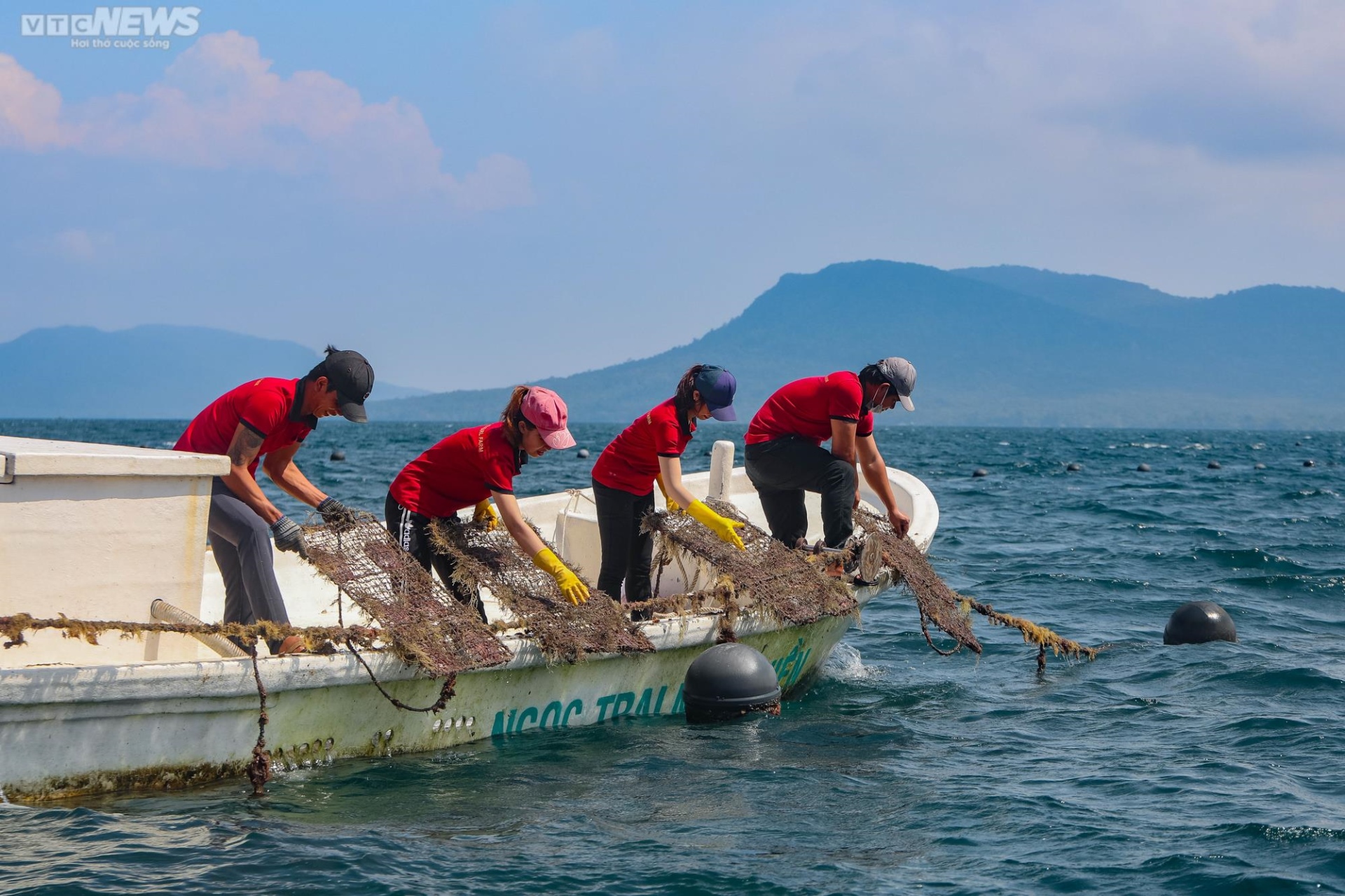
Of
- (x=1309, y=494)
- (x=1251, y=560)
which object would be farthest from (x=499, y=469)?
(x=1309, y=494)

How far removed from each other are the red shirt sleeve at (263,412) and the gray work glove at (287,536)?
48cm

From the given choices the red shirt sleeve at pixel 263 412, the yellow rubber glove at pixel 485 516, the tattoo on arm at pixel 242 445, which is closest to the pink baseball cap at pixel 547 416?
the yellow rubber glove at pixel 485 516

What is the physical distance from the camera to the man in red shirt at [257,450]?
6.55 m

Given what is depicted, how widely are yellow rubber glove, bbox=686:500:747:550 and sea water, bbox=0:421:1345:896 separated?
3.92 ft

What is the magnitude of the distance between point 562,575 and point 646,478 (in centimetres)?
115

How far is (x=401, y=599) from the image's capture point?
22.4ft

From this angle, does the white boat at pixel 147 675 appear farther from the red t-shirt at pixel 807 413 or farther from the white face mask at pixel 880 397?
the white face mask at pixel 880 397

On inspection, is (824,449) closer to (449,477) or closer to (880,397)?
(880,397)

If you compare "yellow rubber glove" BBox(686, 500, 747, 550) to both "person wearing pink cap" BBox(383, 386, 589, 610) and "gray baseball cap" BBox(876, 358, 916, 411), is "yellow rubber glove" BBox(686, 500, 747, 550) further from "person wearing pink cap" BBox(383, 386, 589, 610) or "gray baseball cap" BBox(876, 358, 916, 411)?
"gray baseball cap" BBox(876, 358, 916, 411)

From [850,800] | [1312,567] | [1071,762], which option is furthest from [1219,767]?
[1312,567]

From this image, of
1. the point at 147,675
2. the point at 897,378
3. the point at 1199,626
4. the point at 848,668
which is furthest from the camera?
the point at 1199,626

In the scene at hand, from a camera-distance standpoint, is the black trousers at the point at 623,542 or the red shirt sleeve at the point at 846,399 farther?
the red shirt sleeve at the point at 846,399

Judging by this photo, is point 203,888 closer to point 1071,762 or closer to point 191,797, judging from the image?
point 191,797

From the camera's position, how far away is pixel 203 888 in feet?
16.5
